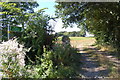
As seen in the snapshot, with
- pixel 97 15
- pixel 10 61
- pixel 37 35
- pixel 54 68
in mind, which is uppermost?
pixel 97 15

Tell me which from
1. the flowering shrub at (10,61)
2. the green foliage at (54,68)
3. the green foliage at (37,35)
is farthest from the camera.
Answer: the green foliage at (37,35)

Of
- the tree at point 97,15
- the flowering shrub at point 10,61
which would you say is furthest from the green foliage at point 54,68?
the tree at point 97,15

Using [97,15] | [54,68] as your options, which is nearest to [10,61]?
[54,68]

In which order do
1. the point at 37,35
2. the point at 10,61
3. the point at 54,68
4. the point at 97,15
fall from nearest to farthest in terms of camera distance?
the point at 10,61
the point at 54,68
the point at 37,35
the point at 97,15

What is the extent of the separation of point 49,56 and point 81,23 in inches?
151

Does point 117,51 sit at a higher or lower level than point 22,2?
lower

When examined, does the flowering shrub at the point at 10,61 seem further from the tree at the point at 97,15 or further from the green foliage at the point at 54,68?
the tree at the point at 97,15

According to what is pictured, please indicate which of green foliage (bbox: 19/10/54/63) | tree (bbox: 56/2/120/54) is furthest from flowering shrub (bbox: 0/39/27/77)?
tree (bbox: 56/2/120/54)

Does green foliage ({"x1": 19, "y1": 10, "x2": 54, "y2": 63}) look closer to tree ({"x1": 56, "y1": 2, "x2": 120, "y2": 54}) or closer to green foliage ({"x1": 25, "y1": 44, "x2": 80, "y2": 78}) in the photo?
green foliage ({"x1": 25, "y1": 44, "x2": 80, "y2": 78})

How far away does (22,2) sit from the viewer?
5.40m

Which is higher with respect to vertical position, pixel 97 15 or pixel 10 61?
pixel 97 15

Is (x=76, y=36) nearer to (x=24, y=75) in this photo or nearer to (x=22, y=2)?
(x=22, y=2)

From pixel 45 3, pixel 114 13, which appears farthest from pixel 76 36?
pixel 45 3

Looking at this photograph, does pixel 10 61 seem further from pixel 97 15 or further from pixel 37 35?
pixel 97 15
